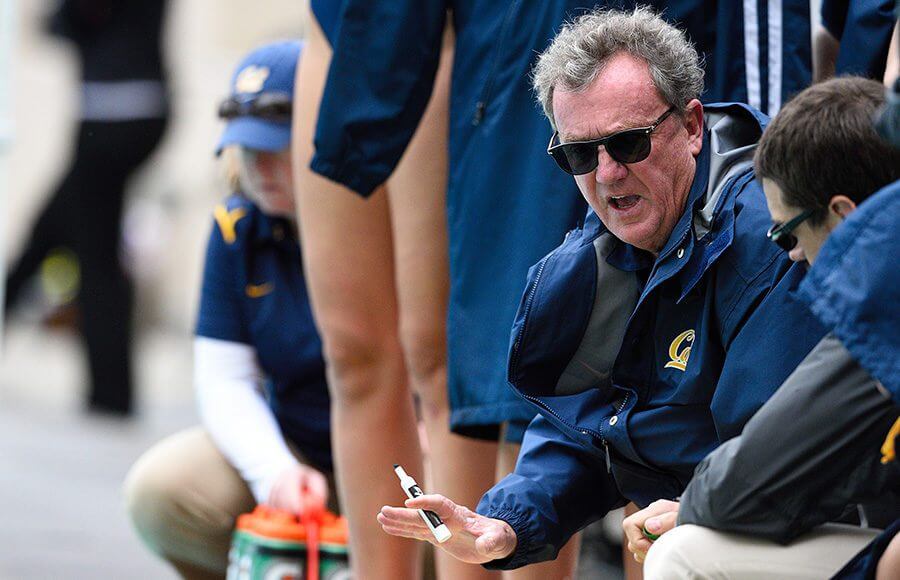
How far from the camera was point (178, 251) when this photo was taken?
37.4 ft

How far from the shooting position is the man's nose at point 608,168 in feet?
7.93

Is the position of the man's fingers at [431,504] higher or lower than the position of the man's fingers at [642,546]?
higher

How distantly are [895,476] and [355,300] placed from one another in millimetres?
1504

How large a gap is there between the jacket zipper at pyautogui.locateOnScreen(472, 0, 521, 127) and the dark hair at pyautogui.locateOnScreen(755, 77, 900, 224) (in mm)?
933

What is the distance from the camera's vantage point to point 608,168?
7.93 feet

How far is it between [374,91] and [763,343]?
1103mm

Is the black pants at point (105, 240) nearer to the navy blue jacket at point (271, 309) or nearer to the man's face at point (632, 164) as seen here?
the navy blue jacket at point (271, 309)

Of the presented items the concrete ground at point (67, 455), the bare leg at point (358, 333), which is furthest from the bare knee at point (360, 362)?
the concrete ground at point (67, 455)

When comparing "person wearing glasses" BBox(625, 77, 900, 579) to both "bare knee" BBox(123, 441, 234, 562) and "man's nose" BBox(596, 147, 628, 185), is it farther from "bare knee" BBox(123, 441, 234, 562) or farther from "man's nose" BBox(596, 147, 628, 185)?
"bare knee" BBox(123, 441, 234, 562)

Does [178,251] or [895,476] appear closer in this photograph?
[895,476]

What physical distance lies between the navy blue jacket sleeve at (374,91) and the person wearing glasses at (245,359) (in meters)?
0.68

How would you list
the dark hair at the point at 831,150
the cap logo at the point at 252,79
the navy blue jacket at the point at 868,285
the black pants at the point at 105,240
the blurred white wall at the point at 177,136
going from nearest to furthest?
the navy blue jacket at the point at 868,285, the dark hair at the point at 831,150, the cap logo at the point at 252,79, the black pants at the point at 105,240, the blurred white wall at the point at 177,136

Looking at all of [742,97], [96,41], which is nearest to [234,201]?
[742,97]

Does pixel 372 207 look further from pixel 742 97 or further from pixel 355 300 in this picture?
pixel 742 97
